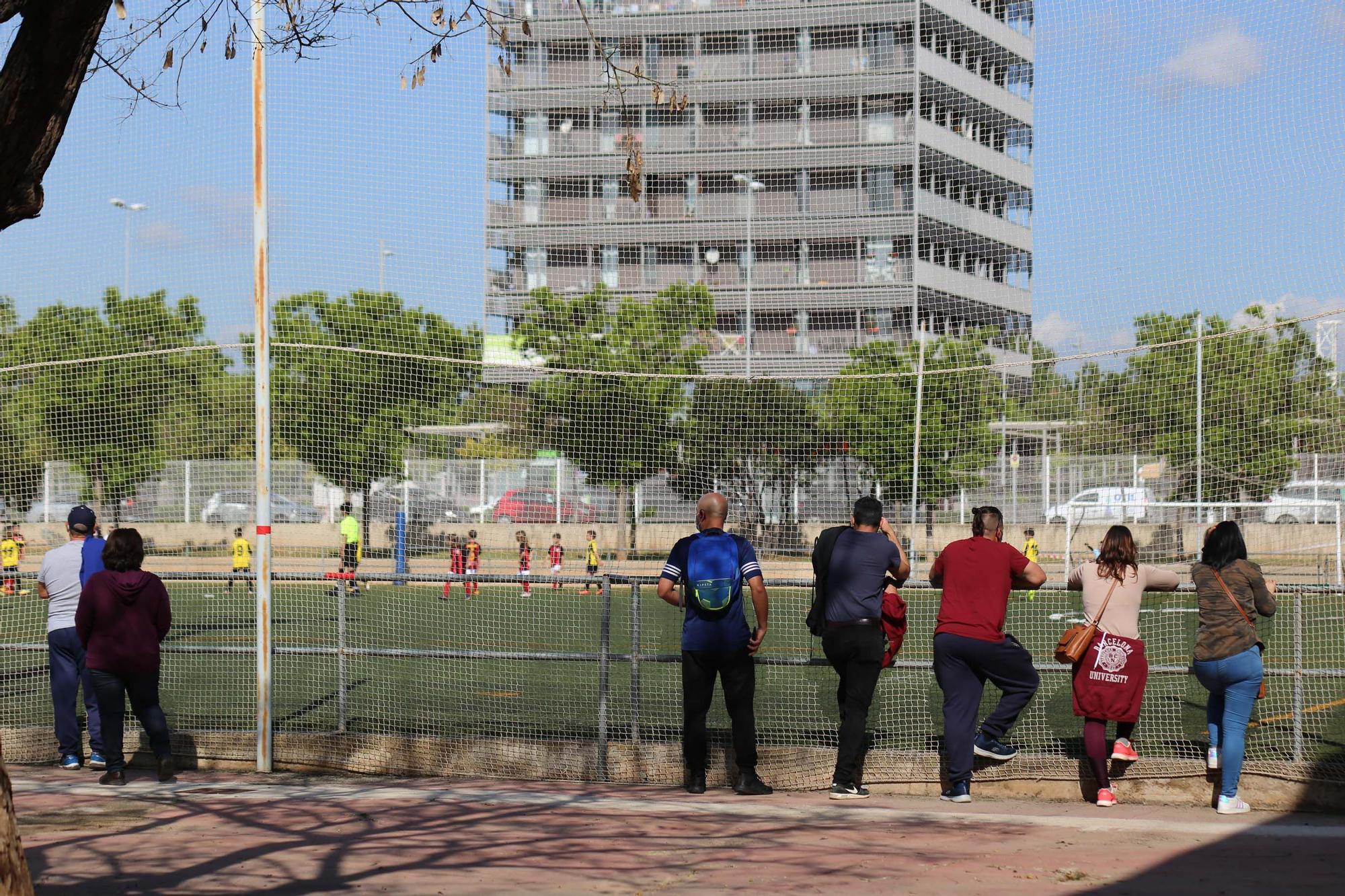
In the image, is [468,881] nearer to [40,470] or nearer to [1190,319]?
[1190,319]

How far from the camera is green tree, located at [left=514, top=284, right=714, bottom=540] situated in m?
16.3

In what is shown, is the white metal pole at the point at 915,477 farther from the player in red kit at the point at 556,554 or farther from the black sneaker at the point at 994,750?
the black sneaker at the point at 994,750

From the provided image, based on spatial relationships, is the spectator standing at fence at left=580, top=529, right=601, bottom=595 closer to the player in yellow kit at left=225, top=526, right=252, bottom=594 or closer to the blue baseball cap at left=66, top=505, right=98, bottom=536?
the player in yellow kit at left=225, top=526, right=252, bottom=594

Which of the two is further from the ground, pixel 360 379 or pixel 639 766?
pixel 360 379

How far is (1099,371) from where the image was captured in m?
15.5

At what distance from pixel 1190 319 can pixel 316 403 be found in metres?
12.3

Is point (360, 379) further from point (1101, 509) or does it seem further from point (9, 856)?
point (1101, 509)

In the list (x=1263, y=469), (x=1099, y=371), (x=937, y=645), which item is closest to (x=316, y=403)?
(x=1099, y=371)

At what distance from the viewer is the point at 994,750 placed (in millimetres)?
7879

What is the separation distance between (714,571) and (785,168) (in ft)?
109

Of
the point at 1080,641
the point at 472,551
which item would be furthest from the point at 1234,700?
the point at 472,551

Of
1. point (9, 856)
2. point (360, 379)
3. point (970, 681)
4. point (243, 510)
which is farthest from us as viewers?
point (243, 510)

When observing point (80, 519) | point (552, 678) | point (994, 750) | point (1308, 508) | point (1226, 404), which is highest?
point (1226, 404)

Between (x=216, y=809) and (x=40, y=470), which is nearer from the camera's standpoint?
(x=216, y=809)
